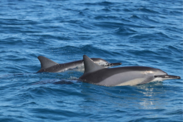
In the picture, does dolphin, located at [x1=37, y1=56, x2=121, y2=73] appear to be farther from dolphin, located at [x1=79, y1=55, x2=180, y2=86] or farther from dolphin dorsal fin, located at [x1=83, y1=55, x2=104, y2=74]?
dolphin dorsal fin, located at [x1=83, y1=55, x2=104, y2=74]

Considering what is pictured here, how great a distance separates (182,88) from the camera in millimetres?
12930

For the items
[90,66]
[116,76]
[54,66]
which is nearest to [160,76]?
[116,76]

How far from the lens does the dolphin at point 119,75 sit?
12359 mm

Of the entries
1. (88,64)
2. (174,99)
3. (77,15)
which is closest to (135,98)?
(174,99)

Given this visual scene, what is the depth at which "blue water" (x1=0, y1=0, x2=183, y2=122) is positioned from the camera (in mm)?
9906

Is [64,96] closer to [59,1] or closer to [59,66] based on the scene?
[59,66]

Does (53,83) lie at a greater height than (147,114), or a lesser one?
greater

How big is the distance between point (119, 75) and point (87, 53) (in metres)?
6.87

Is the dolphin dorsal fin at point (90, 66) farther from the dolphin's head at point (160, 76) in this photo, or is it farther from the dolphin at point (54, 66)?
the dolphin at point (54, 66)

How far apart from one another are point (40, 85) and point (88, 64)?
2164mm

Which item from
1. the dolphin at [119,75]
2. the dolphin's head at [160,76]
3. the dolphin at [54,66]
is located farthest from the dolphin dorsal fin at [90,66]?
the dolphin at [54,66]

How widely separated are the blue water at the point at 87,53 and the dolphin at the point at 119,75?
280mm

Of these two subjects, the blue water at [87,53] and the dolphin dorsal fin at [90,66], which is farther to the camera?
the dolphin dorsal fin at [90,66]

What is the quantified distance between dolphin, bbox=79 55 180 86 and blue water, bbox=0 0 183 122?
28 cm
